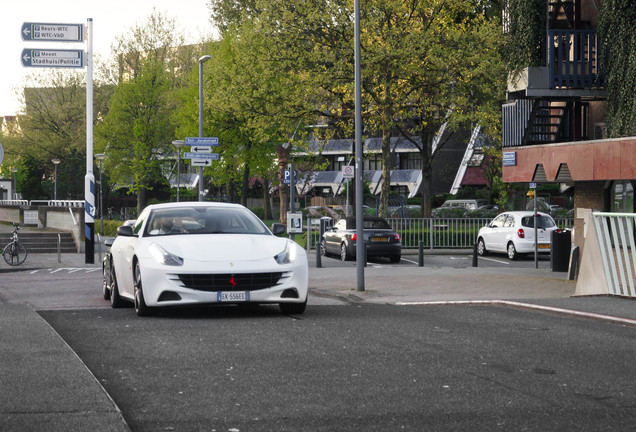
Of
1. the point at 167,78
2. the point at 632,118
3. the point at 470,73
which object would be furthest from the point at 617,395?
the point at 167,78

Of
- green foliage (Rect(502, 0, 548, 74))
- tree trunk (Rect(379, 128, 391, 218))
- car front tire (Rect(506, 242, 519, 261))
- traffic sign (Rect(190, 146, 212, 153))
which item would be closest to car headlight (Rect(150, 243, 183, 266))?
green foliage (Rect(502, 0, 548, 74))

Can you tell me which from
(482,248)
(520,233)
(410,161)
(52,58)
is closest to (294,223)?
(52,58)

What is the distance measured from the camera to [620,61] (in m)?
20.0

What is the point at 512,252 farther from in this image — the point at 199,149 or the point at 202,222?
the point at 202,222

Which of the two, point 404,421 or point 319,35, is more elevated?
point 319,35

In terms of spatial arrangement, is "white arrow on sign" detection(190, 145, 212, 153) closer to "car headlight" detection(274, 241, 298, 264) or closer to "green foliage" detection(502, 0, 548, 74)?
"green foliage" detection(502, 0, 548, 74)

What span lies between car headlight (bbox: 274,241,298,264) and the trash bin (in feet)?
43.3

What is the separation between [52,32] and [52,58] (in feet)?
3.37

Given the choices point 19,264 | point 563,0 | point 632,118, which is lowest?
point 19,264

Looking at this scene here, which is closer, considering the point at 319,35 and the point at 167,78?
the point at 319,35

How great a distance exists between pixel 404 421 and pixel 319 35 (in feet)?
112

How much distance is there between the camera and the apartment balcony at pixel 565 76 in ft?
73.7

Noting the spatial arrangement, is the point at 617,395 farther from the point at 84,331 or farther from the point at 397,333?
the point at 84,331

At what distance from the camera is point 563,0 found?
79.3ft
